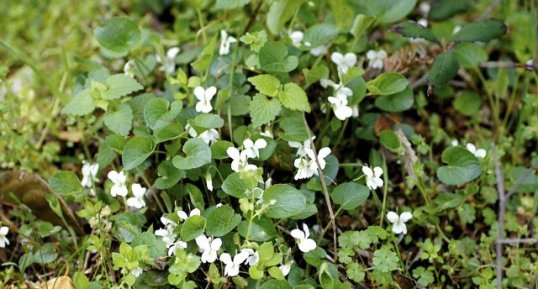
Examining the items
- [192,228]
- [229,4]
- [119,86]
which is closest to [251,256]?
[192,228]

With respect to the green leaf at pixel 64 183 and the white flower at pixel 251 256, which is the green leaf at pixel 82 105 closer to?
the green leaf at pixel 64 183

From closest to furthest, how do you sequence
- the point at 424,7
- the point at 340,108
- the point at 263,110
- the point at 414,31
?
the point at 263,110, the point at 340,108, the point at 414,31, the point at 424,7

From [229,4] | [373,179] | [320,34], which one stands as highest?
[229,4]

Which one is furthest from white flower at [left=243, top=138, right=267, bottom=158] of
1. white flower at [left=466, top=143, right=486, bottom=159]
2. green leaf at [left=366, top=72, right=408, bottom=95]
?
white flower at [left=466, top=143, right=486, bottom=159]

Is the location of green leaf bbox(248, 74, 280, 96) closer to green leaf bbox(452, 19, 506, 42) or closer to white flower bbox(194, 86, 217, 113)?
white flower bbox(194, 86, 217, 113)

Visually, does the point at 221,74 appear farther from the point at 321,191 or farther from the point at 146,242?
the point at 146,242

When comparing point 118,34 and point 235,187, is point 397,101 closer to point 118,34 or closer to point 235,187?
point 235,187
